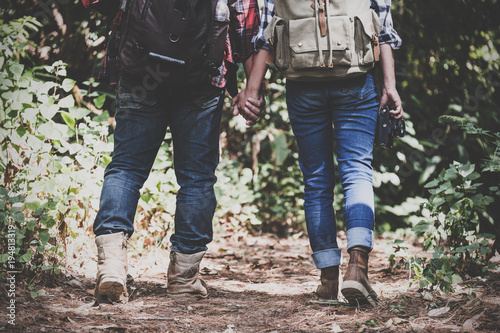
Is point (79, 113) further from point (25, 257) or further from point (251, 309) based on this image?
point (251, 309)

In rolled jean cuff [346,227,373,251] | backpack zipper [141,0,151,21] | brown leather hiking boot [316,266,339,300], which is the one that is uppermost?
backpack zipper [141,0,151,21]

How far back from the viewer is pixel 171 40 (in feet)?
6.70

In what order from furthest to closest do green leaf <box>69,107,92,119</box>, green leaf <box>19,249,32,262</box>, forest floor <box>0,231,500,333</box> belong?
green leaf <box>69,107,92,119</box>
green leaf <box>19,249,32,262</box>
forest floor <box>0,231,500,333</box>

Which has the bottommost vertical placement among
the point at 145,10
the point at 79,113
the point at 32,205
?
the point at 32,205

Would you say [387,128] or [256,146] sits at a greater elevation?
[256,146]

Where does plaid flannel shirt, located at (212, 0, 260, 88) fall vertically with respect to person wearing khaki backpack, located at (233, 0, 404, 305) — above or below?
above

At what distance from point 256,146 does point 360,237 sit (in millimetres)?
2763

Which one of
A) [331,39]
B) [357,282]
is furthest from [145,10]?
[357,282]

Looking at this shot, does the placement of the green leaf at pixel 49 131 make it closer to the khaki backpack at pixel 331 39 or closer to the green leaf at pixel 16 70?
the green leaf at pixel 16 70

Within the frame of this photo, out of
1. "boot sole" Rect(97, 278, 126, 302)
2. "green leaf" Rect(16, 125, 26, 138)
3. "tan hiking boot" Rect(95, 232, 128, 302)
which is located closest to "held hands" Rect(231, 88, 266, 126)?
"tan hiking boot" Rect(95, 232, 128, 302)

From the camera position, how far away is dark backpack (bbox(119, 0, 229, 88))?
6.66ft

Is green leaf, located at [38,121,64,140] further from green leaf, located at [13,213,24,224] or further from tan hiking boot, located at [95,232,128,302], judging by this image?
tan hiking boot, located at [95,232,128,302]

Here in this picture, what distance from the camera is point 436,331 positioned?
1670 mm

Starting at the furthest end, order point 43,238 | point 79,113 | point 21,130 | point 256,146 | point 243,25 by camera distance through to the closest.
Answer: point 256,146, point 79,113, point 21,130, point 243,25, point 43,238
